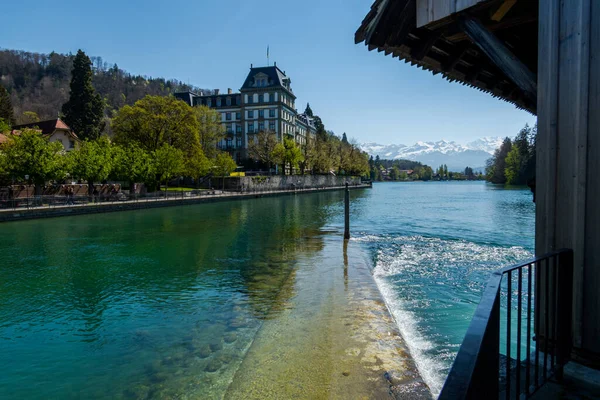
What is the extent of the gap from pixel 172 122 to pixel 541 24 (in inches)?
1941

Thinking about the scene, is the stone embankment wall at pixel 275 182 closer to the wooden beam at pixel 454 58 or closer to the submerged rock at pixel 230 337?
the submerged rock at pixel 230 337

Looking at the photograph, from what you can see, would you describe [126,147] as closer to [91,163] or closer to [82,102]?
[91,163]

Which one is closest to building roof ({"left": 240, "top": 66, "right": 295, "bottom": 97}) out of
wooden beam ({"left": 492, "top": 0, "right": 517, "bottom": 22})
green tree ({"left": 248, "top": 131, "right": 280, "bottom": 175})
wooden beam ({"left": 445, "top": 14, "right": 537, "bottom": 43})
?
green tree ({"left": 248, "top": 131, "right": 280, "bottom": 175})

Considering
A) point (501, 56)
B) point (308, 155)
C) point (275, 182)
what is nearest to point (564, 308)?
point (501, 56)

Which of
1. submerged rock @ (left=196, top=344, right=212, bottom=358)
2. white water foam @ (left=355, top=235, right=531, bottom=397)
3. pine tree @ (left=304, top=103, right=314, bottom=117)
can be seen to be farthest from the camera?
→ pine tree @ (left=304, top=103, right=314, bottom=117)

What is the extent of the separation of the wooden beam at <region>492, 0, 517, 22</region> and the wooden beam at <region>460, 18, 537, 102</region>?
13.5 inches

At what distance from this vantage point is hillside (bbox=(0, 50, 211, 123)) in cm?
11094

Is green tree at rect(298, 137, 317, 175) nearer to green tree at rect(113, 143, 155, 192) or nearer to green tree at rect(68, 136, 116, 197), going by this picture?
green tree at rect(113, 143, 155, 192)

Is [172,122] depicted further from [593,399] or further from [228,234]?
[593,399]

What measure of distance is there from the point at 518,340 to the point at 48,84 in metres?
151

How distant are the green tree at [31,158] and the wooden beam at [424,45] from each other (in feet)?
111

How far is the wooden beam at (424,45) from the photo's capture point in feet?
16.9

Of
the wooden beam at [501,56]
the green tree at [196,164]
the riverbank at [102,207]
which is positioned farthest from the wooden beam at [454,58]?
the green tree at [196,164]

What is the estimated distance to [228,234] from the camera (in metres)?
20.5
